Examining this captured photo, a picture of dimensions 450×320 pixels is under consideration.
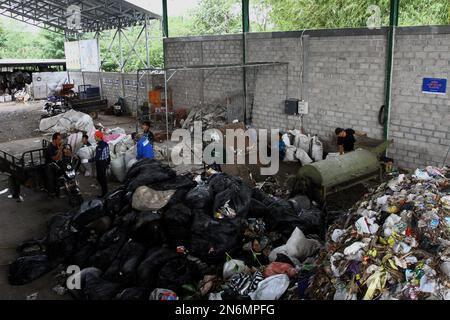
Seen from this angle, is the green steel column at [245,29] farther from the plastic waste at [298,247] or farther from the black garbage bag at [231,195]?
the plastic waste at [298,247]

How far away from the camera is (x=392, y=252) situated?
4.51 m

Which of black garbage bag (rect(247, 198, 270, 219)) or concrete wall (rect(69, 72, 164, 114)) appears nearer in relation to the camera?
black garbage bag (rect(247, 198, 270, 219))

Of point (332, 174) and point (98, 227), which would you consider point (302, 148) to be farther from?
point (98, 227)

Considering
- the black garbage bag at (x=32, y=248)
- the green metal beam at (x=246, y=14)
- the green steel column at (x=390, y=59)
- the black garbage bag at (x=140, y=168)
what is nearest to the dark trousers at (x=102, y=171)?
the black garbage bag at (x=140, y=168)

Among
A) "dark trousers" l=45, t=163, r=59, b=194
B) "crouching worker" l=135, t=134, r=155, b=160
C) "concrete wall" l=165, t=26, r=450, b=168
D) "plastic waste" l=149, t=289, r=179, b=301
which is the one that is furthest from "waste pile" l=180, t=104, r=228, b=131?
"plastic waste" l=149, t=289, r=179, b=301

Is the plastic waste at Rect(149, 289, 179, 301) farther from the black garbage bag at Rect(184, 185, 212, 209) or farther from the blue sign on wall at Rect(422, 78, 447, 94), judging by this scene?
the blue sign on wall at Rect(422, 78, 447, 94)

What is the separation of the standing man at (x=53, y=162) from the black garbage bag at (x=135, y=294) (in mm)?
4297

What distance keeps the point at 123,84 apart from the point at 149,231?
14.9m

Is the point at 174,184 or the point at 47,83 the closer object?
the point at 174,184

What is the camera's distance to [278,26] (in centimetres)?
1819

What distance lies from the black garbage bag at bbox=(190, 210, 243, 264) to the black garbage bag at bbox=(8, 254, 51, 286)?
2195mm

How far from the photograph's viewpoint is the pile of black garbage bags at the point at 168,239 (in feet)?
18.1

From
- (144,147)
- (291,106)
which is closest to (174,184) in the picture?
(144,147)

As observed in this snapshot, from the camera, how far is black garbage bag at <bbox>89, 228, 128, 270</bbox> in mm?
6070
